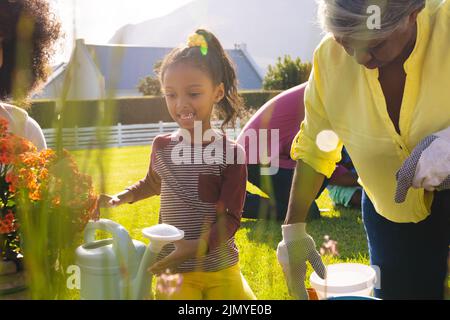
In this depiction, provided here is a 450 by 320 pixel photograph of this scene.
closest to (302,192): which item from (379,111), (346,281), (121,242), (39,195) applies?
(379,111)

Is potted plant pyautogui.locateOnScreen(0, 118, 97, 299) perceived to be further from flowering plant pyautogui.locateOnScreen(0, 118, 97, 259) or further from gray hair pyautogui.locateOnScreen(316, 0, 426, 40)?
gray hair pyautogui.locateOnScreen(316, 0, 426, 40)

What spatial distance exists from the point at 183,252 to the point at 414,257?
29.1 inches

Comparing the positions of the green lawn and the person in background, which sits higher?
the person in background

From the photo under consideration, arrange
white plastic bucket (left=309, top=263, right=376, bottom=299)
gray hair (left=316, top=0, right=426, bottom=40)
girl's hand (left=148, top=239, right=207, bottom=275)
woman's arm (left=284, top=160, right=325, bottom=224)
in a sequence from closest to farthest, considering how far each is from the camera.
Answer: white plastic bucket (left=309, top=263, right=376, bottom=299), gray hair (left=316, top=0, right=426, bottom=40), girl's hand (left=148, top=239, right=207, bottom=275), woman's arm (left=284, top=160, right=325, bottom=224)

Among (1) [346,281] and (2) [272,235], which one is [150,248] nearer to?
(1) [346,281]

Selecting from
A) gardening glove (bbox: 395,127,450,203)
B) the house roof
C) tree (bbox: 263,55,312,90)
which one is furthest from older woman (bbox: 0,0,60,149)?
tree (bbox: 263,55,312,90)

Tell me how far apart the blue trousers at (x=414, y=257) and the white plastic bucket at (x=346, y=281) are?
56 centimetres

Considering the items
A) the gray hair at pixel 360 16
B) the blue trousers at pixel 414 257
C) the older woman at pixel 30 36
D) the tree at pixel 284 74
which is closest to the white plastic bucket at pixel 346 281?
the gray hair at pixel 360 16

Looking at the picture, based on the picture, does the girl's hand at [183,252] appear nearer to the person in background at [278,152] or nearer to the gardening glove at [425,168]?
the gardening glove at [425,168]

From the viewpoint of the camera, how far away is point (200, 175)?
4.69 ft

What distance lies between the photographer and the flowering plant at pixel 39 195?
0.68 m

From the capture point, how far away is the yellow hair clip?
1.49m

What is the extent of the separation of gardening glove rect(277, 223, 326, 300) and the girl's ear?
43 centimetres
